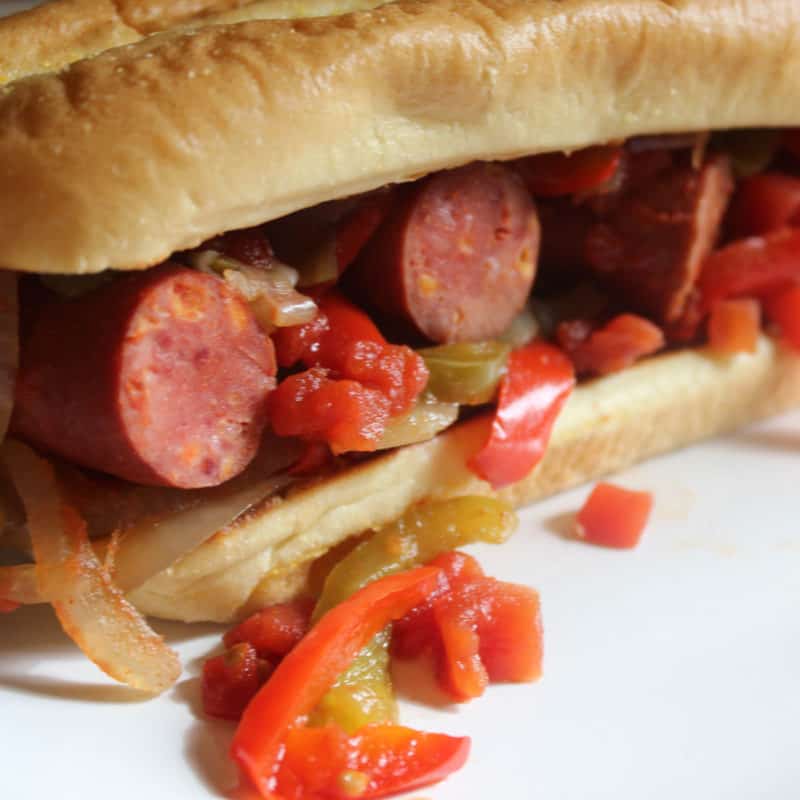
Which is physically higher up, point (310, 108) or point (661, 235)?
point (310, 108)

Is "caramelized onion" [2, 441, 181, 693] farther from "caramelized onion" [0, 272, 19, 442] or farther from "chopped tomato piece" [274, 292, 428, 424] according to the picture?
"chopped tomato piece" [274, 292, 428, 424]

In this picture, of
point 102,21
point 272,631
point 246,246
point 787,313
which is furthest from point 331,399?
point 787,313

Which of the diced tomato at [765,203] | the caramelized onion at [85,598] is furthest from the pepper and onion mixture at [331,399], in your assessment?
the diced tomato at [765,203]

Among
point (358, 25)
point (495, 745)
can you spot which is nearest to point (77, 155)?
point (358, 25)

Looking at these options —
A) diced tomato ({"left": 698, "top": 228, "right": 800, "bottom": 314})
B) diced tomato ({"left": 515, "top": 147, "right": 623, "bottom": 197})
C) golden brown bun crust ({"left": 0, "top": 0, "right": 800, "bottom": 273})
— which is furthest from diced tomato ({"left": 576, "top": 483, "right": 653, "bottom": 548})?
golden brown bun crust ({"left": 0, "top": 0, "right": 800, "bottom": 273})

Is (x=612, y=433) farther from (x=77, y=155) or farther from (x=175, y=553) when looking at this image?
(x=77, y=155)

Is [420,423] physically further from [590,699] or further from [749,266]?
[749,266]

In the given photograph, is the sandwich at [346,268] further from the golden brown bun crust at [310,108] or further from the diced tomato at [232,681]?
the diced tomato at [232,681]
